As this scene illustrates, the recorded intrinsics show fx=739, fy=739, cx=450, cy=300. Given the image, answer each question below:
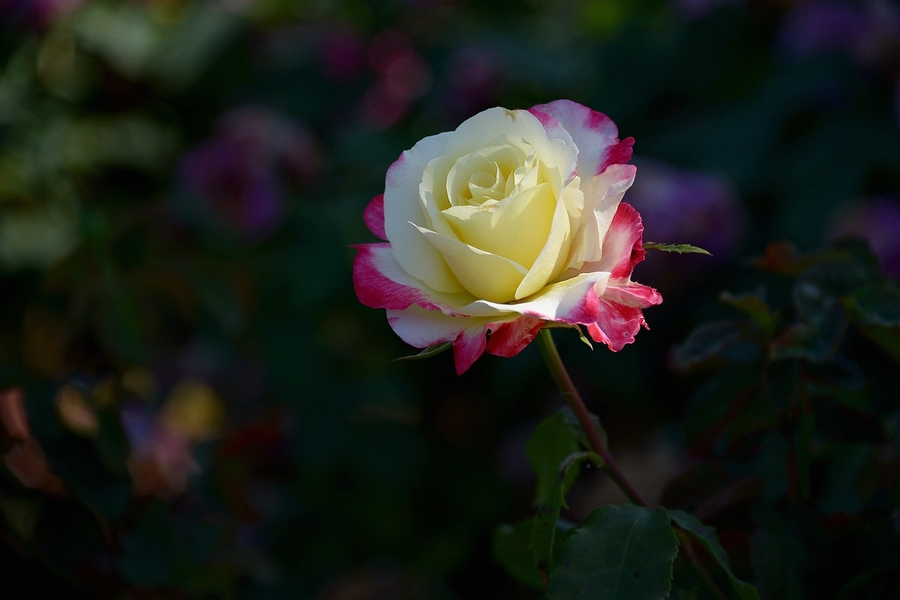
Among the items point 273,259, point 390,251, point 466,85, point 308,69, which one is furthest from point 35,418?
point 308,69

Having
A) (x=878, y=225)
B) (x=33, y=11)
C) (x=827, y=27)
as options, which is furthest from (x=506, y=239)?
(x=33, y=11)

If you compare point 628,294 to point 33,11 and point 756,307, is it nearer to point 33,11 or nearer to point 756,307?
point 756,307

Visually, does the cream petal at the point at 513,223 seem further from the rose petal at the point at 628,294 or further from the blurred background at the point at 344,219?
the blurred background at the point at 344,219

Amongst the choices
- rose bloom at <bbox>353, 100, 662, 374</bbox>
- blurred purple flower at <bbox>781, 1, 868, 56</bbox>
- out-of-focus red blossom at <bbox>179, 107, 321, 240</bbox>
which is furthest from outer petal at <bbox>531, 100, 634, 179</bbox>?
blurred purple flower at <bbox>781, 1, 868, 56</bbox>

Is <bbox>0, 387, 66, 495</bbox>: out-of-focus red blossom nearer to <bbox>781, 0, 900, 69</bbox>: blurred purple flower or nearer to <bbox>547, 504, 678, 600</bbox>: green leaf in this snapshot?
<bbox>547, 504, 678, 600</bbox>: green leaf

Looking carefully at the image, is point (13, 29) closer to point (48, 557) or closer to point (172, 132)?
point (172, 132)

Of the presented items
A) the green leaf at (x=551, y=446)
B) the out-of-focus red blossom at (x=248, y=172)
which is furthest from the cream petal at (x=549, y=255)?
the out-of-focus red blossom at (x=248, y=172)
